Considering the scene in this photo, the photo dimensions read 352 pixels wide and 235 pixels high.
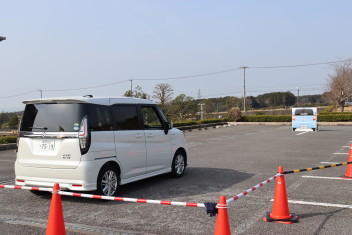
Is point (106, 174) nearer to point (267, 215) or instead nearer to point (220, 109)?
point (267, 215)

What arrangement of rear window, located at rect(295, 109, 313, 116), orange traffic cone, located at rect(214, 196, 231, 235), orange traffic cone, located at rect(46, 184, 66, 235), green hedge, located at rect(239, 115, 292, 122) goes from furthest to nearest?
green hedge, located at rect(239, 115, 292, 122) < rear window, located at rect(295, 109, 313, 116) < orange traffic cone, located at rect(46, 184, 66, 235) < orange traffic cone, located at rect(214, 196, 231, 235)

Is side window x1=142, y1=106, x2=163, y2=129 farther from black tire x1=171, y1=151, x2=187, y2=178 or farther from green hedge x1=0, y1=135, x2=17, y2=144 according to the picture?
green hedge x1=0, y1=135, x2=17, y2=144

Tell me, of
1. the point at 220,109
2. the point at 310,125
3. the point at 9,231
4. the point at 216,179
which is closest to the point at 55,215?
the point at 9,231

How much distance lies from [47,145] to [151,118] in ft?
8.20

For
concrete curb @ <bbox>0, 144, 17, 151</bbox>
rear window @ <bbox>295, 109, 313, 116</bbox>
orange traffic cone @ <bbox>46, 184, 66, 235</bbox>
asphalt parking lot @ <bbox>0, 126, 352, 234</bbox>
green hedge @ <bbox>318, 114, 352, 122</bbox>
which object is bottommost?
asphalt parking lot @ <bbox>0, 126, 352, 234</bbox>

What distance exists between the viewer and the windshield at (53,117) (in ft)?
20.5

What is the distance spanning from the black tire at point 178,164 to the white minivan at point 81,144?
126cm

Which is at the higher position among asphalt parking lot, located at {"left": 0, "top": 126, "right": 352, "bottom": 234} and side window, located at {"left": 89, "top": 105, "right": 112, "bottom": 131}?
side window, located at {"left": 89, "top": 105, "right": 112, "bottom": 131}

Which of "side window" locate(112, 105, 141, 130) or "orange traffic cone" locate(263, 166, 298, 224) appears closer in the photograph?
"orange traffic cone" locate(263, 166, 298, 224)

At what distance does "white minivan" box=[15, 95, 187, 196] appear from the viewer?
6.15 meters

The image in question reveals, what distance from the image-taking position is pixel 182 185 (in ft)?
25.6

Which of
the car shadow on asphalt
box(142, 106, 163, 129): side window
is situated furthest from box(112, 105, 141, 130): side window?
the car shadow on asphalt

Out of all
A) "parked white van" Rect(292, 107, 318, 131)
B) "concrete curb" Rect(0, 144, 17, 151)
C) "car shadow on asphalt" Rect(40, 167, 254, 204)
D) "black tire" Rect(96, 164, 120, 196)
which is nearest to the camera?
"black tire" Rect(96, 164, 120, 196)

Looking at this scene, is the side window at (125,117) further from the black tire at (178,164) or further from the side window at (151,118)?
the black tire at (178,164)
